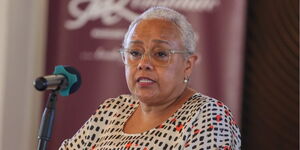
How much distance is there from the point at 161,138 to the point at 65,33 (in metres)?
2.28

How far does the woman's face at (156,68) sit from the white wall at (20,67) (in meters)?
2.32

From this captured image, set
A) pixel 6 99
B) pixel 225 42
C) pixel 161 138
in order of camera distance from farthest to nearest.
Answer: pixel 6 99 < pixel 225 42 < pixel 161 138

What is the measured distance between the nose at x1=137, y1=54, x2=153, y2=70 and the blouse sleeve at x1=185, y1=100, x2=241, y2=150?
0.28 metres

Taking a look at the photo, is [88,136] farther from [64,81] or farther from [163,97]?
[64,81]

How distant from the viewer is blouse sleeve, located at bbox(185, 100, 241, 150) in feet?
7.70

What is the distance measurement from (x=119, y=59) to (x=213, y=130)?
227cm

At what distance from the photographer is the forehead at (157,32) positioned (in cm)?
258

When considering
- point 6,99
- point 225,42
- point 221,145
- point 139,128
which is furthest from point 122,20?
point 221,145

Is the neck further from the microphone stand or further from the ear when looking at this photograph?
the microphone stand

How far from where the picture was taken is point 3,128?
482 centimetres

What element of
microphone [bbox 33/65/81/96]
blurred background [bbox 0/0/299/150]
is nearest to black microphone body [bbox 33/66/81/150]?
microphone [bbox 33/65/81/96]

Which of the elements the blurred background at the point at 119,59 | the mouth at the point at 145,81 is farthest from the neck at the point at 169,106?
the blurred background at the point at 119,59

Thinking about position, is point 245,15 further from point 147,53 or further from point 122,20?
point 147,53

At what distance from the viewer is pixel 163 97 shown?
264 centimetres
